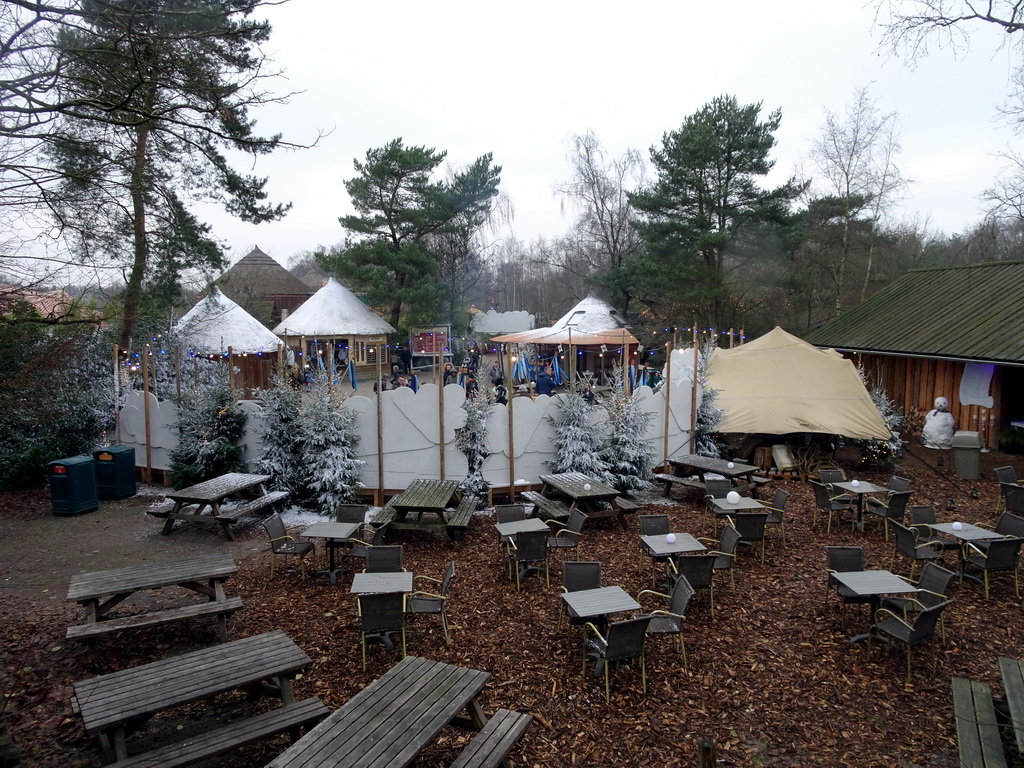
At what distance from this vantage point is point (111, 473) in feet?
36.2

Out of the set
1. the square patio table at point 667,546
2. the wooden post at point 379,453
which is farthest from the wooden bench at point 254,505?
the square patio table at point 667,546

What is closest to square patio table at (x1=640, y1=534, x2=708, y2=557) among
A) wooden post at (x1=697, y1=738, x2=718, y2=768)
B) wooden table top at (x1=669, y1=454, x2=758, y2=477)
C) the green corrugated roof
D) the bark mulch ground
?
the bark mulch ground

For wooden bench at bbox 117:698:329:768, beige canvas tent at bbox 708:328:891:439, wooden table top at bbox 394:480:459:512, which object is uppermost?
beige canvas tent at bbox 708:328:891:439

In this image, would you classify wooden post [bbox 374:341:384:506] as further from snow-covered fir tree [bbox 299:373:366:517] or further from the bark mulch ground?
the bark mulch ground

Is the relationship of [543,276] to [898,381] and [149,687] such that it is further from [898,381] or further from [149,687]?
[149,687]

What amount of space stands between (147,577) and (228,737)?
262 centimetres

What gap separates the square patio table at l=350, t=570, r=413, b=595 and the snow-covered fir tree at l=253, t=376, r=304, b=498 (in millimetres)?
4807

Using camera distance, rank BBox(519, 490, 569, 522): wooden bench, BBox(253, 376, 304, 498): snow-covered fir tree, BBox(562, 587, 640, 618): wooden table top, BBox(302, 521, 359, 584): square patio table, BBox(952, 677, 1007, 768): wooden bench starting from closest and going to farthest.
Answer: BBox(952, 677, 1007, 768): wooden bench
BBox(562, 587, 640, 618): wooden table top
BBox(302, 521, 359, 584): square patio table
BBox(519, 490, 569, 522): wooden bench
BBox(253, 376, 304, 498): snow-covered fir tree

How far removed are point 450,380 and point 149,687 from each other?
58.2 ft

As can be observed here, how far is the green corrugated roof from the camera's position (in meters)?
13.6

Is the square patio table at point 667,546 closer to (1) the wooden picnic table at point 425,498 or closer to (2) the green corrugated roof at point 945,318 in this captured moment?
(1) the wooden picnic table at point 425,498

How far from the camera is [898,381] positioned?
16500 millimetres

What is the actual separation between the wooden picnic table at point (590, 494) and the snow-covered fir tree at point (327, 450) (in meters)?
3.27

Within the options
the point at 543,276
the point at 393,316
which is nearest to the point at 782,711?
the point at 393,316
